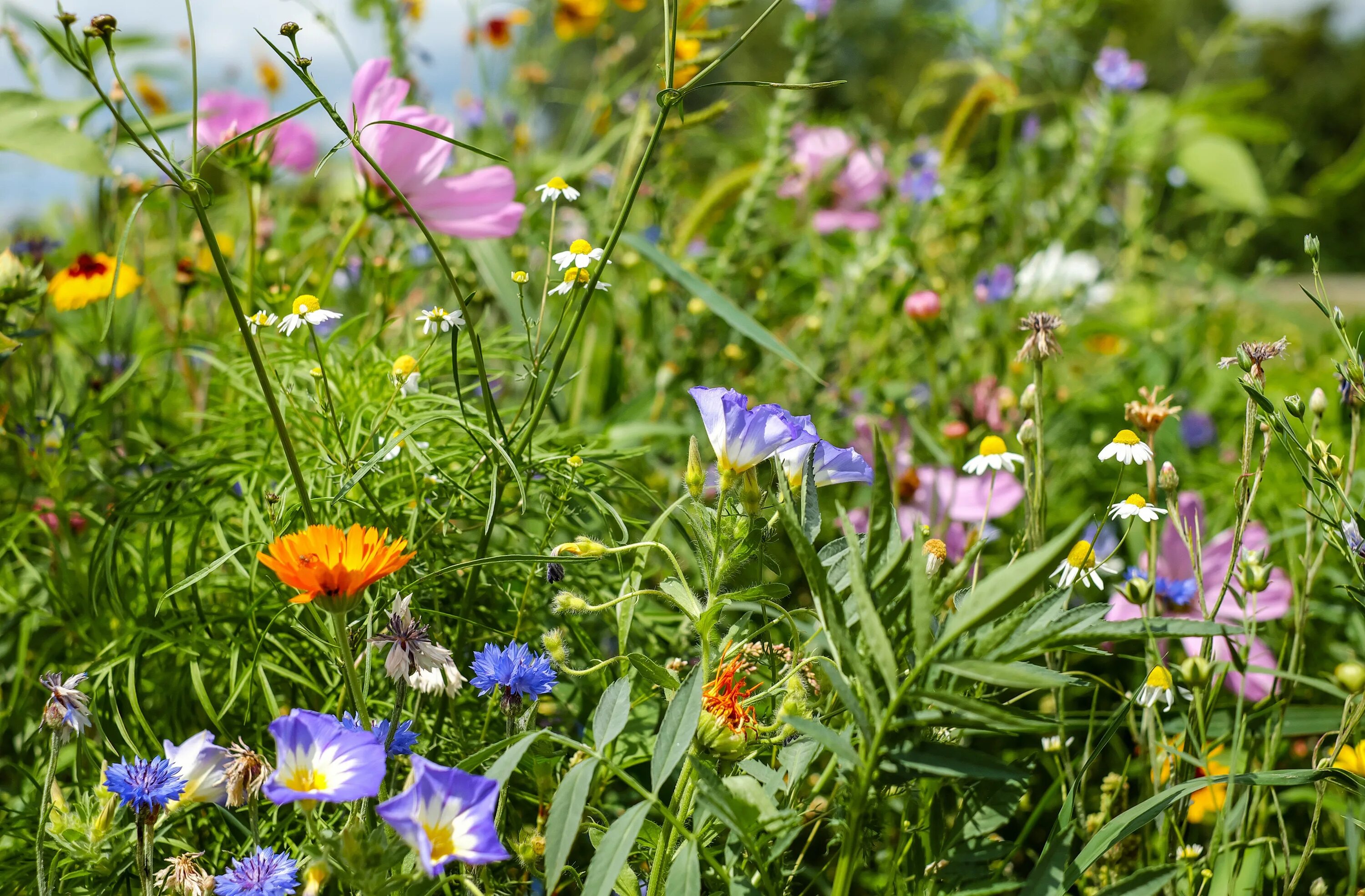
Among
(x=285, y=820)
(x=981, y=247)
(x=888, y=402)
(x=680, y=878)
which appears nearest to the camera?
(x=680, y=878)

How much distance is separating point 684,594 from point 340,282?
2.62 feet

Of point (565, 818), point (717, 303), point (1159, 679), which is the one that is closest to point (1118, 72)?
point (717, 303)

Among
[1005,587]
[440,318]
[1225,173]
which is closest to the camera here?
[1005,587]

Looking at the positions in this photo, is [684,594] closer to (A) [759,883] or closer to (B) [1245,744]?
(A) [759,883]

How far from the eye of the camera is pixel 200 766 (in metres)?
0.42

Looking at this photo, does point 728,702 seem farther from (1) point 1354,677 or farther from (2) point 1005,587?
(1) point 1354,677

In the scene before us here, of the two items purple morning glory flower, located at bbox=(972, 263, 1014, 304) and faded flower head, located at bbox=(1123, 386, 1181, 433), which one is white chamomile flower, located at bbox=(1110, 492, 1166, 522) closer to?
faded flower head, located at bbox=(1123, 386, 1181, 433)

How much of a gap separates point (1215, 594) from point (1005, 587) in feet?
1.99

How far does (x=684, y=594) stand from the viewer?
1.35 feet

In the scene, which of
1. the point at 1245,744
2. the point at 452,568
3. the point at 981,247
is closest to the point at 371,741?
the point at 452,568

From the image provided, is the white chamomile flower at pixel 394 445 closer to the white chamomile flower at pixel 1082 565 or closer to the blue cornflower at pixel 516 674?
the blue cornflower at pixel 516 674

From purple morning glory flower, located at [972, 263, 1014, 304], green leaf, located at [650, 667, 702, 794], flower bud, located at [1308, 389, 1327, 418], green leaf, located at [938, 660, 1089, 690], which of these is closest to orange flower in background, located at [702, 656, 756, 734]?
green leaf, located at [650, 667, 702, 794]

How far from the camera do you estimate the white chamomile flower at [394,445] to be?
445mm

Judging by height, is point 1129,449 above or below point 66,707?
below
